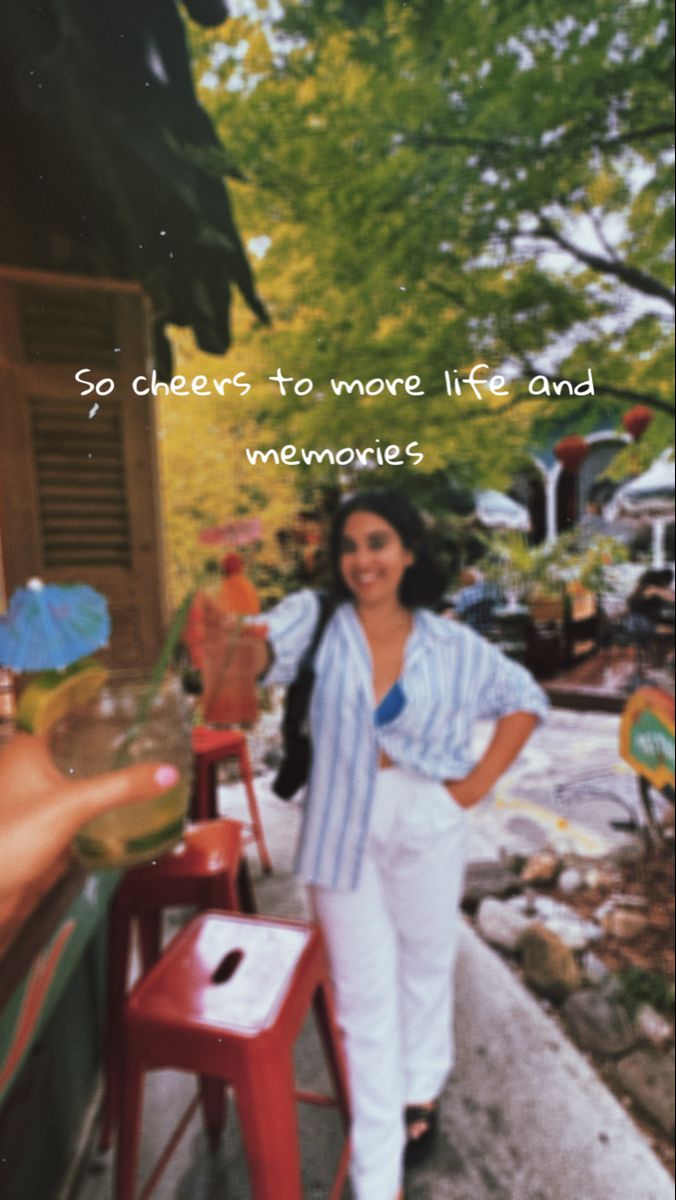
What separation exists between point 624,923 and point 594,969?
196 mm

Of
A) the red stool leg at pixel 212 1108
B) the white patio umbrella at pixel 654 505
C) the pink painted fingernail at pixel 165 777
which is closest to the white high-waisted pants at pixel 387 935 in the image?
the red stool leg at pixel 212 1108

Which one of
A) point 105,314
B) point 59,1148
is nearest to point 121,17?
point 105,314

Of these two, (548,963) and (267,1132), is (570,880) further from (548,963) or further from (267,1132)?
(267,1132)

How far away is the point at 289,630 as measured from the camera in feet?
4.80

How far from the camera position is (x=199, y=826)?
167cm

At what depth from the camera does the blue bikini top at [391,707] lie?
1.44 m

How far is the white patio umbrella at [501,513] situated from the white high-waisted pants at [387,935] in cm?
69

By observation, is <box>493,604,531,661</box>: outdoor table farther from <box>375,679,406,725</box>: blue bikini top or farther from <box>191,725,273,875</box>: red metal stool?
<box>191,725,273,875</box>: red metal stool

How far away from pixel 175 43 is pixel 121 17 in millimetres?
192

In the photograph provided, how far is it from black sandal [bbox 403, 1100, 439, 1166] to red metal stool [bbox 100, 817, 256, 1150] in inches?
29.9

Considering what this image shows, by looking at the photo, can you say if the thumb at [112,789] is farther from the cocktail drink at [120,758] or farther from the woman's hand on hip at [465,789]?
the woman's hand on hip at [465,789]

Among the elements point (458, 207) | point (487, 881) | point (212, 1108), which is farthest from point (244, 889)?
point (458, 207)

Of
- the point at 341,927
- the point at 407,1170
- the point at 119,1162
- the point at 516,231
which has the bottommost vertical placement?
the point at 407,1170

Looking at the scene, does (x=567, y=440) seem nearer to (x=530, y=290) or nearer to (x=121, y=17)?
(x=530, y=290)
